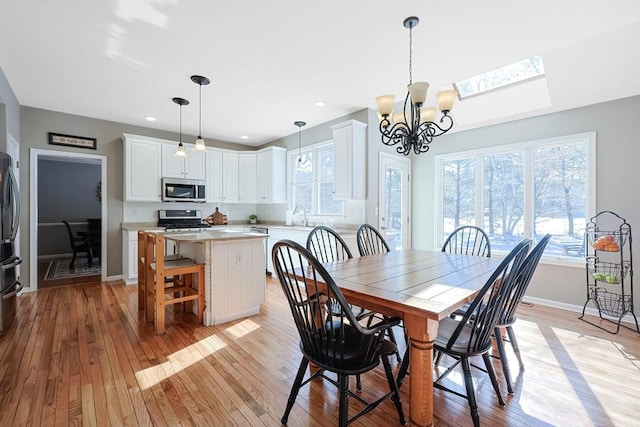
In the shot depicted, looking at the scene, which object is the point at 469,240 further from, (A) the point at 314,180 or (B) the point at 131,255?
(B) the point at 131,255

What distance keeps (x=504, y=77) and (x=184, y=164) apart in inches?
196

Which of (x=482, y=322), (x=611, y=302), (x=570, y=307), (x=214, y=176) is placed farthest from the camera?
(x=214, y=176)

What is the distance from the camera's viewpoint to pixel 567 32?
Result: 2404 millimetres

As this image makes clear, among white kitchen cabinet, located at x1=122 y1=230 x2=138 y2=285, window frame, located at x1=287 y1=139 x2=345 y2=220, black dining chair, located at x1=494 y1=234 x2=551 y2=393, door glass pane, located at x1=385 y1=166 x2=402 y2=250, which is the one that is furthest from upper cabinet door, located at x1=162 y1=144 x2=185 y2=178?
black dining chair, located at x1=494 y1=234 x2=551 y2=393

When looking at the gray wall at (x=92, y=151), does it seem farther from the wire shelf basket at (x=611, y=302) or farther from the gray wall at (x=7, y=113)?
the wire shelf basket at (x=611, y=302)

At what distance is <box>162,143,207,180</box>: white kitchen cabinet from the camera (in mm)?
5039

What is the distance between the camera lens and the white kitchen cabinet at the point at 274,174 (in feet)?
18.4

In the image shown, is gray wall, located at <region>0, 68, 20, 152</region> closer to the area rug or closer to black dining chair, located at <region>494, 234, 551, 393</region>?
the area rug

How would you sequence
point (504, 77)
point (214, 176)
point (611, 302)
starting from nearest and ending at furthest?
point (611, 302), point (504, 77), point (214, 176)

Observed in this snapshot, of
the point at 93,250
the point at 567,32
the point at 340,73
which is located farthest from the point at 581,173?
the point at 93,250

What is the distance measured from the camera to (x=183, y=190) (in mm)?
5203

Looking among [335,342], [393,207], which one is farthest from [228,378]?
[393,207]

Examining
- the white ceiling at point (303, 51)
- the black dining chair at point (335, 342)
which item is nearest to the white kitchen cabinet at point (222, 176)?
the white ceiling at point (303, 51)

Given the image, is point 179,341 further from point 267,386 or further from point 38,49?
point 38,49
